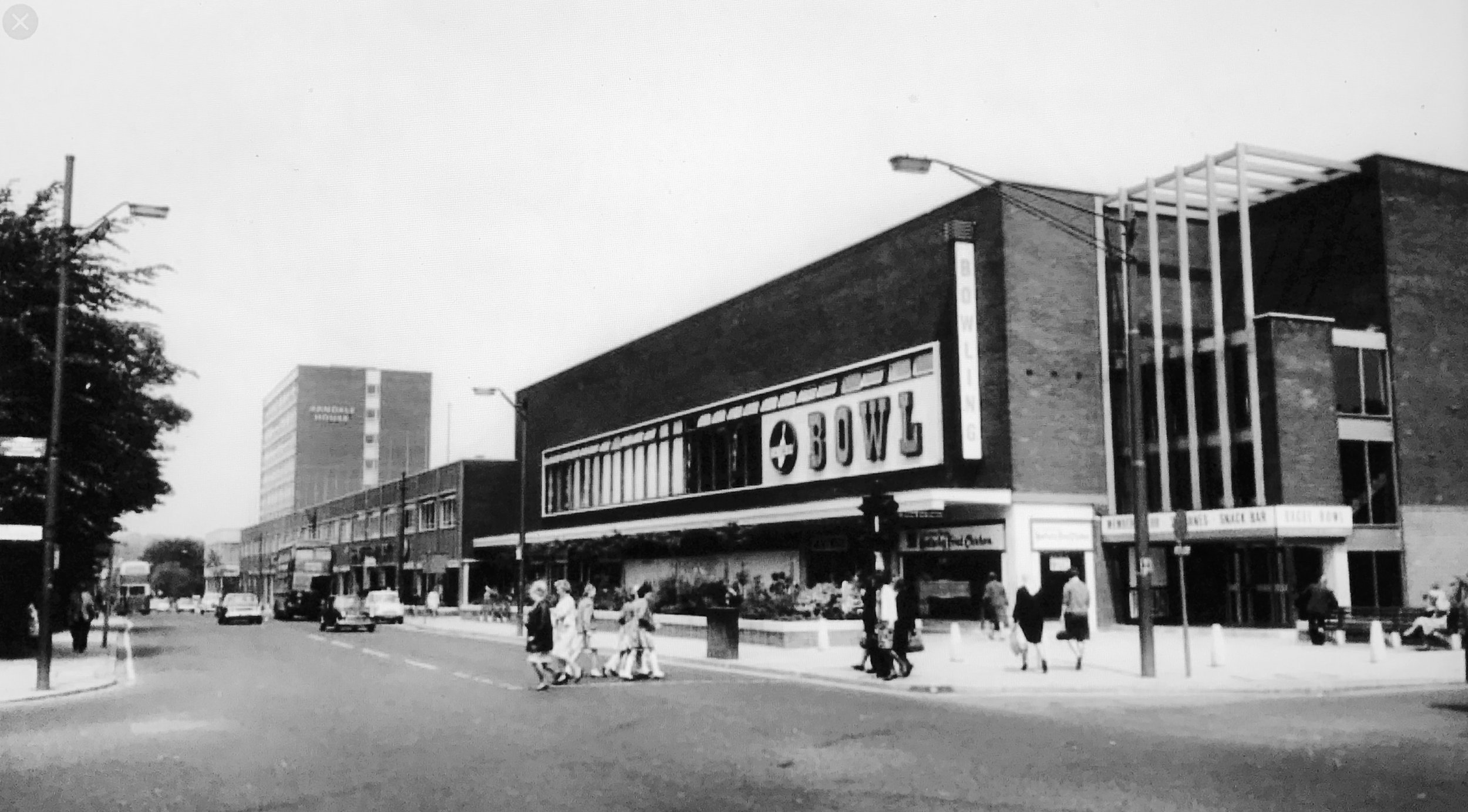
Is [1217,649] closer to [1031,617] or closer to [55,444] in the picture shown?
[1031,617]

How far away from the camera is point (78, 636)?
3338 centimetres

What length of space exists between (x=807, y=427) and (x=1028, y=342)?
11.4m

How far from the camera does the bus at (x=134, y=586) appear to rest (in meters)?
90.4

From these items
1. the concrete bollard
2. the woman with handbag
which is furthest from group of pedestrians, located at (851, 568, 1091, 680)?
the concrete bollard

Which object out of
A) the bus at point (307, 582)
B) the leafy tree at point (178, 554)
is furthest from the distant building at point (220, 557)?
the bus at point (307, 582)

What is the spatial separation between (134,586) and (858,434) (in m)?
72.0

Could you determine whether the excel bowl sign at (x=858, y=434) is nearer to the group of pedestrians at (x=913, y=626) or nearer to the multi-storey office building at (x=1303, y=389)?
the multi-storey office building at (x=1303, y=389)

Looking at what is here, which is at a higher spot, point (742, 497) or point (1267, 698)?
point (742, 497)

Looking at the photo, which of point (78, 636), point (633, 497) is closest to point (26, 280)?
point (78, 636)

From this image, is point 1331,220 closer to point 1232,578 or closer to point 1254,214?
point 1254,214

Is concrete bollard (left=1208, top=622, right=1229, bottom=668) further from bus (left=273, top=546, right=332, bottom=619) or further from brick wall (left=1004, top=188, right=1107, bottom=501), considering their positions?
bus (left=273, top=546, right=332, bottom=619)

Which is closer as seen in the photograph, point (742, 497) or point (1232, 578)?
point (1232, 578)

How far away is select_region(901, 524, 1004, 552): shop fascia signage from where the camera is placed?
116 feet

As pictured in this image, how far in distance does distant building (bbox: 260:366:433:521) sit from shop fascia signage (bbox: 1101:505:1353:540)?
12454cm
